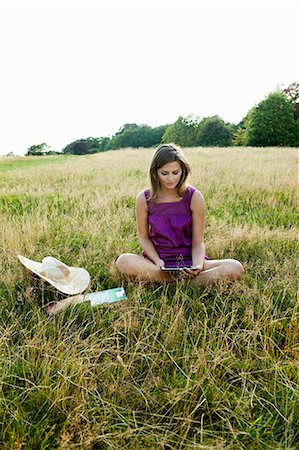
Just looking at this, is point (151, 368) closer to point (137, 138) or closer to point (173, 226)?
point (173, 226)

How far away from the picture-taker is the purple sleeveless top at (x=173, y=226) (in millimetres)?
3027

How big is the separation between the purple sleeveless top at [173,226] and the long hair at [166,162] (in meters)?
0.09

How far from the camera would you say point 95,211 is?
4980 mm

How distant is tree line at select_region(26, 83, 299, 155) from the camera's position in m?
41.2

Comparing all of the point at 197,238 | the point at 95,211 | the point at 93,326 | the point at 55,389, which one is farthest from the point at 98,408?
the point at 95,211

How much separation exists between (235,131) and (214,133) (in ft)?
22.5

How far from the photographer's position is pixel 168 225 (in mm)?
3051

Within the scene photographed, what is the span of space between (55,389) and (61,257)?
70.7 inches

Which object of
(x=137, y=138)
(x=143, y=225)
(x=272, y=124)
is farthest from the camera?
(x=137, y=138)

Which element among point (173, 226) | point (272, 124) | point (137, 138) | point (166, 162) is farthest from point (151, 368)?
point (137, 138)

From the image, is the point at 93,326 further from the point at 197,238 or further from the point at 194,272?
the point at 197,238

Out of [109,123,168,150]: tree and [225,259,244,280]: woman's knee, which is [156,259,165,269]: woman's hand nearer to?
[225,259,244,280]: woman's knee

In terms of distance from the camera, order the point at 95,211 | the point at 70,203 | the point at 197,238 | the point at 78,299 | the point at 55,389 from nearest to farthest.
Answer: the point at 55,389, the point at 78,299, the point at 197,238, the point at 95,211, the point at 70,203

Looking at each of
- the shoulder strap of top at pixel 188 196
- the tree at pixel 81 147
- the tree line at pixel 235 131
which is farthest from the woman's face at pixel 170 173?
the tree at pixel 81 147
